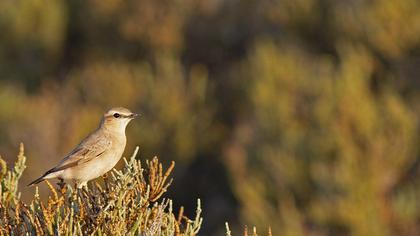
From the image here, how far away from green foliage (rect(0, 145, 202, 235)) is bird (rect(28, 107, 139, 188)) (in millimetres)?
1051

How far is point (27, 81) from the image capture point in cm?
1969

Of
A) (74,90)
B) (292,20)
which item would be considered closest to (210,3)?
(292,20)

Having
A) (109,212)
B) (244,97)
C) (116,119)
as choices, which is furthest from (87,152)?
(244,97)

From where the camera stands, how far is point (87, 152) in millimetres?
6336

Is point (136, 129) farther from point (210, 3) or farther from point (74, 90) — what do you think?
point (210, 3)

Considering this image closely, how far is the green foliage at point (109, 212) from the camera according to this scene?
4.54 m

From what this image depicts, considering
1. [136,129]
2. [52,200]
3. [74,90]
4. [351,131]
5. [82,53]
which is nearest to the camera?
[52,200]

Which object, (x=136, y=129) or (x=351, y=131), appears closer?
(x=351, y=131)

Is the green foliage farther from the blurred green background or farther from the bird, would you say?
the blurred green background

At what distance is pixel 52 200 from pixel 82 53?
53.6ft

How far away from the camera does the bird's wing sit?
6250mm

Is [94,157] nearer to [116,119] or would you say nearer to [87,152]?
[87,152]

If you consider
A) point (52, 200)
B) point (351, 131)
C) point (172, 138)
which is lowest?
point (172, 138)

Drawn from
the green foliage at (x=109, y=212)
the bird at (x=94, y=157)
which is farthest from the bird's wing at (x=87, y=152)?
the green foliage at (x=109, y=212)
